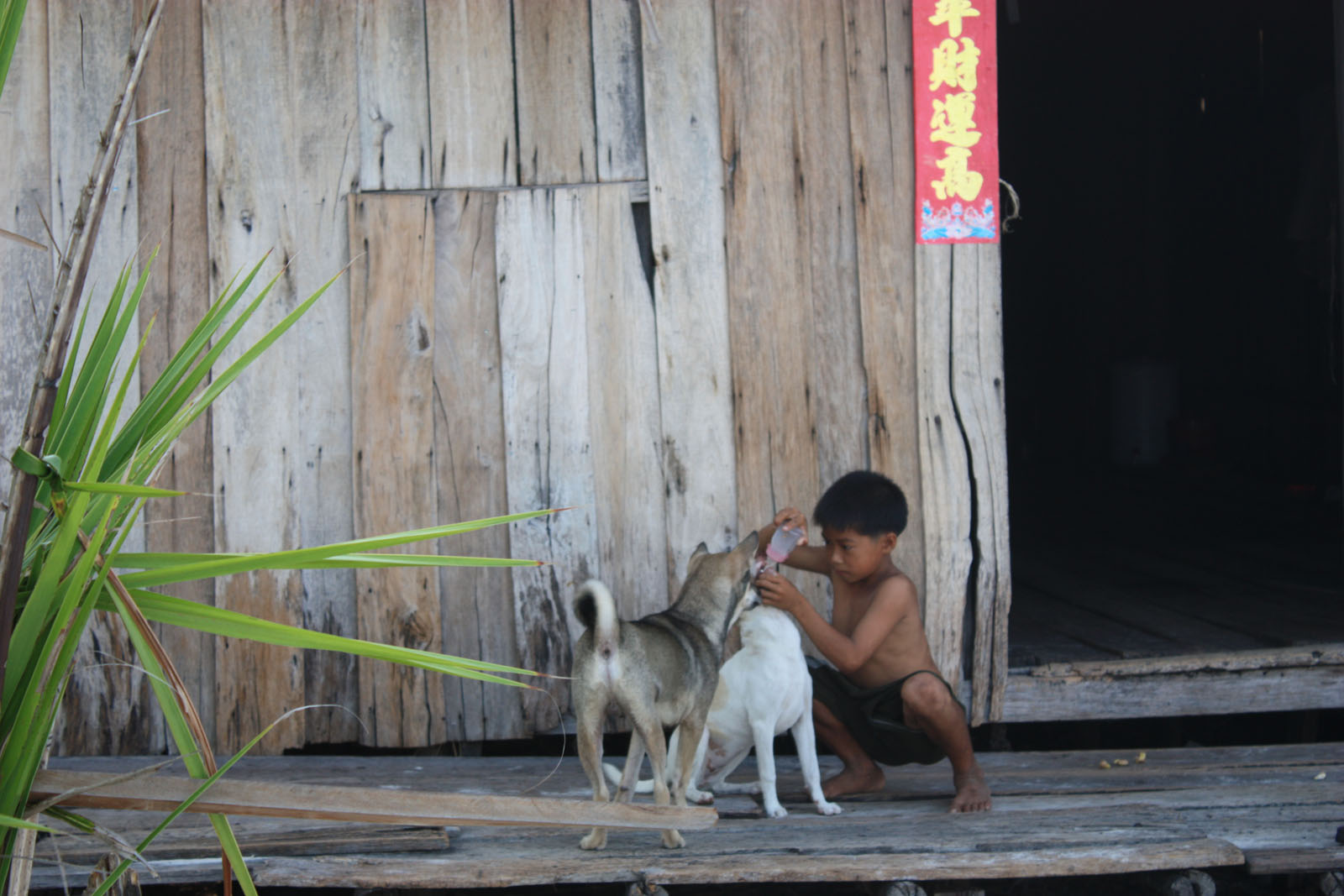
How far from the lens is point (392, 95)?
12.5ft

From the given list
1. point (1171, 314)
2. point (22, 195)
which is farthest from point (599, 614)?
point (1171, 314)

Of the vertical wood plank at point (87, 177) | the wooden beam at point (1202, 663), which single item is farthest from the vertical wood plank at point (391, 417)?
the wooden beam at point (1202, 663)

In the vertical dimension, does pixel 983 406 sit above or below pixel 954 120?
below

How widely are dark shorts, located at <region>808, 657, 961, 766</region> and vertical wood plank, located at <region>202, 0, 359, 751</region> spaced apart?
167 centimetres

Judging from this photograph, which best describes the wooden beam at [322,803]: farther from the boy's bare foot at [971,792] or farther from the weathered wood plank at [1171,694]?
the weathered wood plank at [1171,694]

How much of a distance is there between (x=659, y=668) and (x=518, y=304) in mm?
1551

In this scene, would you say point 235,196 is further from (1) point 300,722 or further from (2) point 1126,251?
(2) point 1126,251

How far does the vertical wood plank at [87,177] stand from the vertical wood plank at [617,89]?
1.60 metres

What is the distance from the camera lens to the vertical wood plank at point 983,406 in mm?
3865

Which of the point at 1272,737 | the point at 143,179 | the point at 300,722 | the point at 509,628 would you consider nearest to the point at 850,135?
the point at 509,628

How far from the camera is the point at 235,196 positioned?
3.77 meters

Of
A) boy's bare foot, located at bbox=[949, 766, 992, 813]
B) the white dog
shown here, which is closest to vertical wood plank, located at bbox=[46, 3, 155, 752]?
the white dog

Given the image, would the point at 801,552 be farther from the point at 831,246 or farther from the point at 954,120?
the point at 954,120

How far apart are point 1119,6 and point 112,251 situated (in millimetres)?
8201
